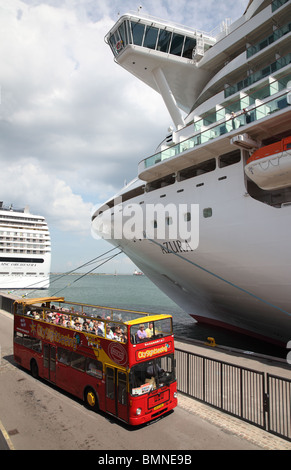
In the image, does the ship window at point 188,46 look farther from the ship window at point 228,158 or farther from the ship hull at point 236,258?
the ship window at point 228,158

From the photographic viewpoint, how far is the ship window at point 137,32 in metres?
20.0

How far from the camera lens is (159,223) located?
16.5 metres

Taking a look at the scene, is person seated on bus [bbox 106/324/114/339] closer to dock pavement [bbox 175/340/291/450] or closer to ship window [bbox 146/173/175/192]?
dock pavement [bbox 175/340/291/450]

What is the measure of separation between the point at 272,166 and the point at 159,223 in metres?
7.03

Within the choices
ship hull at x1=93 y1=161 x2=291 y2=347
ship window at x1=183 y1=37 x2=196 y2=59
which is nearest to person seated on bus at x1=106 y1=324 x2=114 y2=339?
ship hull at x1=93 y1=161 x2=291 y2=347

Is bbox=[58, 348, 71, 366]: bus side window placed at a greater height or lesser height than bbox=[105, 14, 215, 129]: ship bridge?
lesser

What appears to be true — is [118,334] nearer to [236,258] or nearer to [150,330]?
[150,330]

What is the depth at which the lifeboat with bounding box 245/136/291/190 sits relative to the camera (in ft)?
35.3

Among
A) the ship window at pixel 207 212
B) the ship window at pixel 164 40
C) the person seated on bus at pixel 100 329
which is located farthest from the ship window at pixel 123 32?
the person seated on bus at pixel 100 329

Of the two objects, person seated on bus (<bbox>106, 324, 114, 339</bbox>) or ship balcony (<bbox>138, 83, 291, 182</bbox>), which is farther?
ship balcony (<bbox>138, 83, 291, 182</bbox>)

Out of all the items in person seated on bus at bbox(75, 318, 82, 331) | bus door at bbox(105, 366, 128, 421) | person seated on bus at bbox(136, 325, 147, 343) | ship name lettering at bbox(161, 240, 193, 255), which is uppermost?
ship name lettering at bbox(161, 240, 193, 255)

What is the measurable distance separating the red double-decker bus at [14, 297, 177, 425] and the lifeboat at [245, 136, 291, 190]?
6861 millimetres

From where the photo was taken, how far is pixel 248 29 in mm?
15688

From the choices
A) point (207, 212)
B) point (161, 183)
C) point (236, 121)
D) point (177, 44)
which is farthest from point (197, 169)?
point (177, 44)
